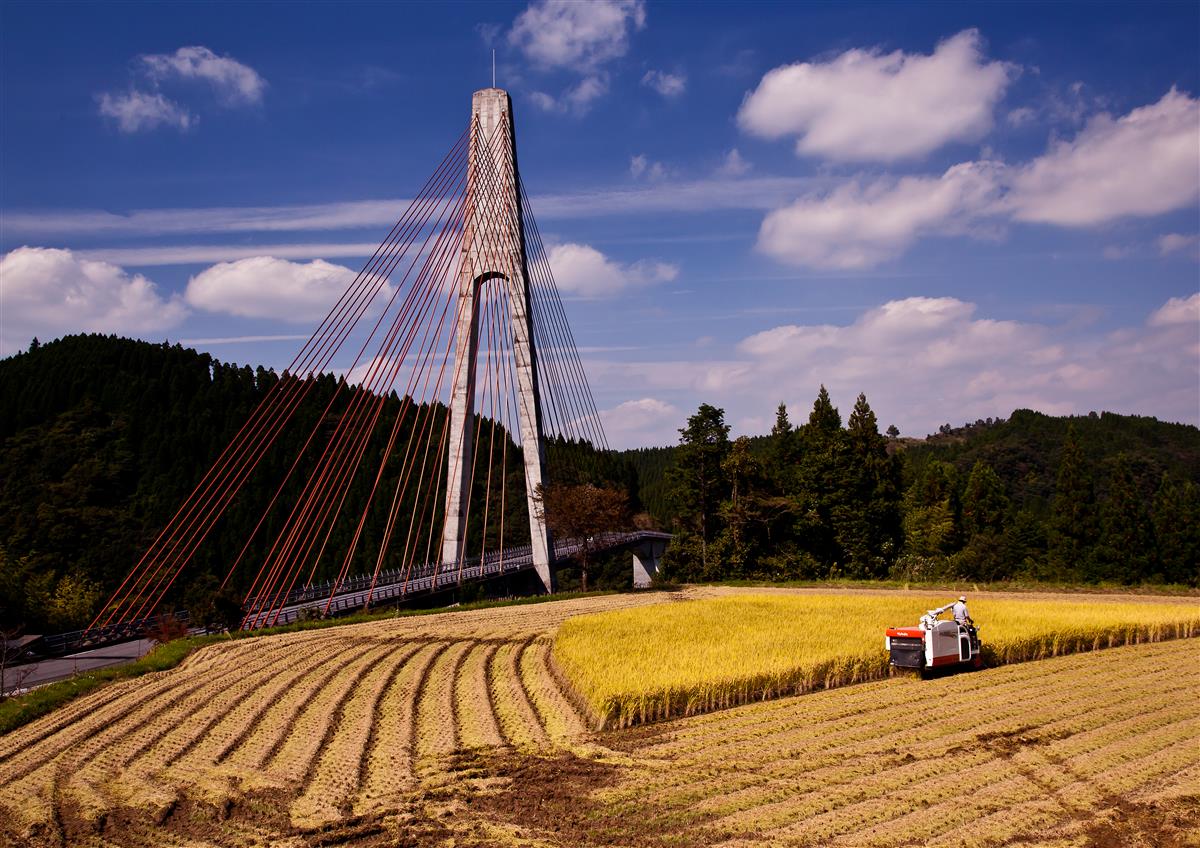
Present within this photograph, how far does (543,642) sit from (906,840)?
1394 centimetres

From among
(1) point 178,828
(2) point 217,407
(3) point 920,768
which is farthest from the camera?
(2) point 217,407

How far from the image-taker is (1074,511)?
180 ft

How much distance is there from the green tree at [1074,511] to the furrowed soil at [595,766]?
41.6 metres

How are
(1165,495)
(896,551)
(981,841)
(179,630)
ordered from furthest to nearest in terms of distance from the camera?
(1165,495)
(896,551)
(179,630)
(981,841)

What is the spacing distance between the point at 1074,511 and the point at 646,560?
35.3 metres

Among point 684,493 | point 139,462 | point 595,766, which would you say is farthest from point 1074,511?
point 139,462

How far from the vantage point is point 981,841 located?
29.0 feet

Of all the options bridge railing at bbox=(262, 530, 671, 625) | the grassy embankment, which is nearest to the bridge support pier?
bridge railing at bbox=(262, 530, 671, 625)

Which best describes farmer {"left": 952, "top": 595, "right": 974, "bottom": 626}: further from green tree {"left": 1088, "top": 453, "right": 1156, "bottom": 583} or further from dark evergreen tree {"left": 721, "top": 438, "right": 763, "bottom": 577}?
green tree {"left": 1088, "top": 453, "right": 1156, "bottom": 583}

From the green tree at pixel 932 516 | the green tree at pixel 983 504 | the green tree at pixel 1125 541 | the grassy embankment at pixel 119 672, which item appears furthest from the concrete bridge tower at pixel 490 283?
the green tree at pixel 1125 541

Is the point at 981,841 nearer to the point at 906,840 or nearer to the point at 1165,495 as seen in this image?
the point at 906,840

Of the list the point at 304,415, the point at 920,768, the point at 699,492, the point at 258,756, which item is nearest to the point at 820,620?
the point at 920,768

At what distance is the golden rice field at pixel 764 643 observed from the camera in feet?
47.6

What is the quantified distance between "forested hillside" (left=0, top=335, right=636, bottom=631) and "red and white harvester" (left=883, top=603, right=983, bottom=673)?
33.4m
